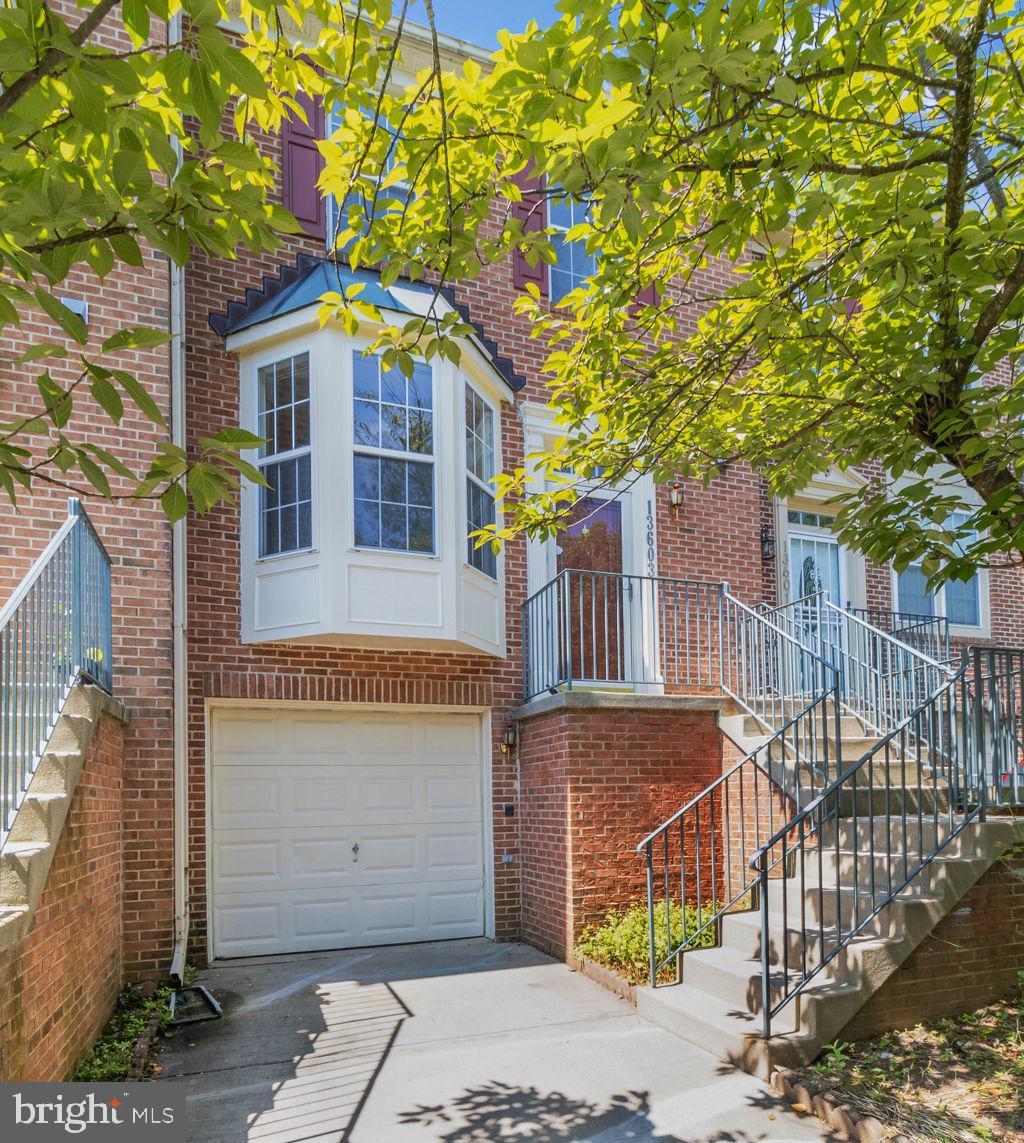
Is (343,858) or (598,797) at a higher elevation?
(598,797)

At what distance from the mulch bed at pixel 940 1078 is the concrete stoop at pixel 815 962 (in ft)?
0.68

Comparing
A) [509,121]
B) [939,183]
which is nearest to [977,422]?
[939,183]

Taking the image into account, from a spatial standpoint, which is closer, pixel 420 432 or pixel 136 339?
pixel 136 339

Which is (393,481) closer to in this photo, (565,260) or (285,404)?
(285,404)

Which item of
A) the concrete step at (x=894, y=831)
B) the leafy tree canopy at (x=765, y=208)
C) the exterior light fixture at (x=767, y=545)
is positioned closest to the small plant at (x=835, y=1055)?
the concrete step at (x=894, y=831)

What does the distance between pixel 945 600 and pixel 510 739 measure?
664 cm

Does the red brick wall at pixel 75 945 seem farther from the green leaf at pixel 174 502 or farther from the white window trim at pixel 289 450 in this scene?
the green leaf at pixel 174 502

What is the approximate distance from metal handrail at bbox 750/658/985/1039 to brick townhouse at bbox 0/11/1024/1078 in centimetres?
50

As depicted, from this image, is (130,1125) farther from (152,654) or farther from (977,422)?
(977,422)

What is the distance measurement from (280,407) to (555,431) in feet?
9.35

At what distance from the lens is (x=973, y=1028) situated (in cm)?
528

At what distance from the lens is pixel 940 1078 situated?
15.2 ft

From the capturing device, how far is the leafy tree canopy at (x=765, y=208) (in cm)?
316

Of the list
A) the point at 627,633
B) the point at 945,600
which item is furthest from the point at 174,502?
the point at 945,600
